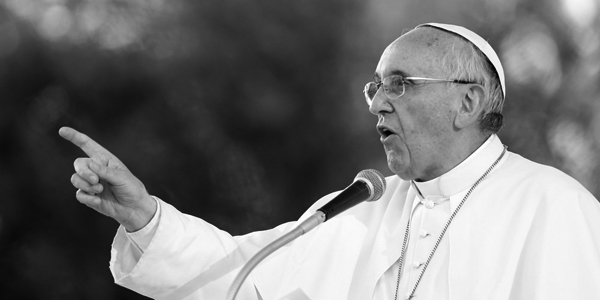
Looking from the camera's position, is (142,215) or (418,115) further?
(418,115)

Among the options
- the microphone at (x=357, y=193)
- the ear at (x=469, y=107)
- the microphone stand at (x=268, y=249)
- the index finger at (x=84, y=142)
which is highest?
the ear at (x=469, y=107)

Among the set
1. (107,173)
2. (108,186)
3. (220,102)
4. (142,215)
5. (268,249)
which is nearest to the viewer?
(268,249)

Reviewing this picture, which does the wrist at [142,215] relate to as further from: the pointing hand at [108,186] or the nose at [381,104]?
the nose at [381,104]

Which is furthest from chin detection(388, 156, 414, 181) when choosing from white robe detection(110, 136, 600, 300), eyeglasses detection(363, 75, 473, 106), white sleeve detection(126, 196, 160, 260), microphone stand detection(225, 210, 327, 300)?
white sleeve detection(126, 196, 160, 260)

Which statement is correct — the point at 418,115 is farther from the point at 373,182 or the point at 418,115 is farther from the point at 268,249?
the point at 268,249

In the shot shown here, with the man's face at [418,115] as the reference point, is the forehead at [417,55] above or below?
above

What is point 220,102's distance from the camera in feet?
15.0

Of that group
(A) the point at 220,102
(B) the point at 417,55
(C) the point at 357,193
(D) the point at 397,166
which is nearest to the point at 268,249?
(C) the point at 357,193

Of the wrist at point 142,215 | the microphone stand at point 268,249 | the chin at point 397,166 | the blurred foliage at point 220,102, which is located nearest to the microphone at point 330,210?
the microphone stand at point 268,249

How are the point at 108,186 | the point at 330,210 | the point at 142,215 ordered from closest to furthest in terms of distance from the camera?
1. the point at 330,210
2. the point at 108,186
3. the point at 142,215

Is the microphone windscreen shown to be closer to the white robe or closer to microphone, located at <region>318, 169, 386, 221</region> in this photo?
microphone, located at <region>318, 169, 386, 221</region>

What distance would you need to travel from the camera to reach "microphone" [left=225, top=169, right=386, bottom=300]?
5.70ft

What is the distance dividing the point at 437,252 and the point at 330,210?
2.73 feet

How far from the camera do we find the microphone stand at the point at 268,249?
1698 millimetres
